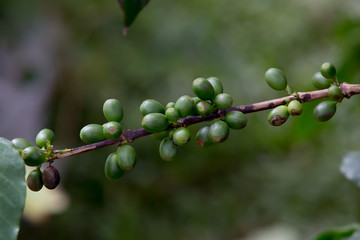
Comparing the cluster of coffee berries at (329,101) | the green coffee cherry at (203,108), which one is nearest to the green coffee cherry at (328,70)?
the cluster of coffee berries at (329,101)

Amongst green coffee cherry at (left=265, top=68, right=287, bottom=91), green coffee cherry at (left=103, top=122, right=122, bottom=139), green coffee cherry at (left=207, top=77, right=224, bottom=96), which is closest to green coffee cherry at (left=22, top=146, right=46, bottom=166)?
green coffee cherry at (left=103, top=122, right=122, bottom=139)

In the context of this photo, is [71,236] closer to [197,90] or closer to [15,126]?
[15,126]

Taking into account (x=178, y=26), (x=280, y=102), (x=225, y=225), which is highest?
(x=178, y=26)

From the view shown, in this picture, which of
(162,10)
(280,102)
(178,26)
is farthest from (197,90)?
(162,10)

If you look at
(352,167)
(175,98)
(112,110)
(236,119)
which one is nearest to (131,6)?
(112,110)

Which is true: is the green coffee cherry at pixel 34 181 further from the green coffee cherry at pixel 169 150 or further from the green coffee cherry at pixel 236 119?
the green coffee cherry at pixel 236 119

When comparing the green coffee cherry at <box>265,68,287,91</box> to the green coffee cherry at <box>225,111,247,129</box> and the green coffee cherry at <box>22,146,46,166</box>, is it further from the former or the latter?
the green coffee cherry at <box>22,146,46,166</box>
